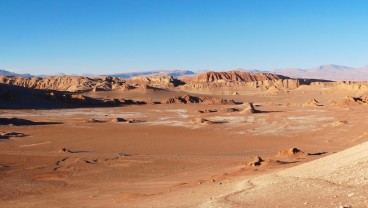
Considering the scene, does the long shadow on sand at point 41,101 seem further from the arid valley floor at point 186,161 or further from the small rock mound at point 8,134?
the small rock mound at point 8,134

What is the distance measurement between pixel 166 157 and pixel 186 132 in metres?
8.16

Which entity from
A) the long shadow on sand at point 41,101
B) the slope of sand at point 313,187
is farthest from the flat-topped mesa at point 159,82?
the slope of sand at point 313,187

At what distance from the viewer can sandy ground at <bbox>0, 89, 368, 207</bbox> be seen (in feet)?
25.4

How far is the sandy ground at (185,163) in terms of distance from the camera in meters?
7.74

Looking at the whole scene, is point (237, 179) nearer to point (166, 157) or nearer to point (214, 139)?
point (166, 157)

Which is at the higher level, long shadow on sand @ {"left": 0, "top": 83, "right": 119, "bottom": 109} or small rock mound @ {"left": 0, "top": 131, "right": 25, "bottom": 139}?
long shadow on sand @ {"left": 0, "top": 83, "right": 119, "bottom": 109}

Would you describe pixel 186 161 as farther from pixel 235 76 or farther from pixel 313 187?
pixel 235 76

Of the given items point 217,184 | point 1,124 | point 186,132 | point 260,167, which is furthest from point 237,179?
point 1,124

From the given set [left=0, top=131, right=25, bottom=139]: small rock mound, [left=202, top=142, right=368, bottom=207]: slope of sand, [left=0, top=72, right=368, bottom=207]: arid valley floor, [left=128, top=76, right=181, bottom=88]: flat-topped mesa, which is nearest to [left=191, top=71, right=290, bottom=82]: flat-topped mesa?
[left=128, top=76, right=181, bottom=88]: flat-topped mesa

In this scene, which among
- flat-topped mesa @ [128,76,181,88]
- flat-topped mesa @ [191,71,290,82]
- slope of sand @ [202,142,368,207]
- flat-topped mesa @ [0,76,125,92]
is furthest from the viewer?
flat-topped mesa @ [191,71,290,82]

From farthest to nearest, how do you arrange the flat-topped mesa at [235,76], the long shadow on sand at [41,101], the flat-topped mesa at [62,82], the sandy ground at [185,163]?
the flat-topped mesa at [235,76], the flat-topped mesa at [62,82], the long shadow on sand at [41,101], the sandy ground at [185,163]

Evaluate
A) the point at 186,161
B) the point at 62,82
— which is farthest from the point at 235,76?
the point at 186,161

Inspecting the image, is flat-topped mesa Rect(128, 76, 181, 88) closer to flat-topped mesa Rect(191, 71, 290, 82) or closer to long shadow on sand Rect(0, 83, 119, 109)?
flat-topped mesa Rect(191, 71, 290, 82)

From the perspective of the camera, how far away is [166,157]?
1678cm
